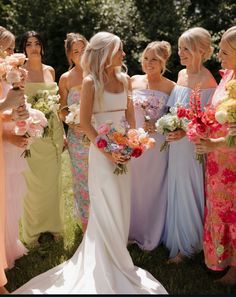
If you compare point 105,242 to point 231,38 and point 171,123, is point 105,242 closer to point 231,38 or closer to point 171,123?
point 171,123

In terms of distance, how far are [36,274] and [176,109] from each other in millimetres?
2363

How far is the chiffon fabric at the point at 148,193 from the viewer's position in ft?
19.7

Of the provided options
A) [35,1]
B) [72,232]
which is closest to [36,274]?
[72,232]

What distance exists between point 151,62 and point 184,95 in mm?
607

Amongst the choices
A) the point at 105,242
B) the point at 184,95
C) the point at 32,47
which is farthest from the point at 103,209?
the point at 32,47

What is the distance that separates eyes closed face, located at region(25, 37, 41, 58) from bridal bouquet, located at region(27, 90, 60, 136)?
2.10 feet

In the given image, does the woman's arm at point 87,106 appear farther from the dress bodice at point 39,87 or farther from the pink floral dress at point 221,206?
the dress bodice at point 39,87

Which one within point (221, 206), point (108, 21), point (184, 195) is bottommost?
point (184, 195)

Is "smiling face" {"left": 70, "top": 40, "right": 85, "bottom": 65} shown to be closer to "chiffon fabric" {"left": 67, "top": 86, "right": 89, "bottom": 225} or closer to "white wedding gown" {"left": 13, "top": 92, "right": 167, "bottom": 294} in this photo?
"chiffon fabric" {"left": 67, "top": 86, "right": 89, "bottom": 225}

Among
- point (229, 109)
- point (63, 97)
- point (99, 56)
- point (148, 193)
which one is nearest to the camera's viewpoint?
point (229, 109)

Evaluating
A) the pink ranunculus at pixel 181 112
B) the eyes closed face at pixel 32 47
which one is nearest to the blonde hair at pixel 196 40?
the pink ranunculus at pixel 181 112

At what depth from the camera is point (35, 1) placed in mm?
13531

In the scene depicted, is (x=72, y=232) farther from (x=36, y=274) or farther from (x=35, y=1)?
(x=35, y=1)

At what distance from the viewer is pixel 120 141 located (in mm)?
4684
